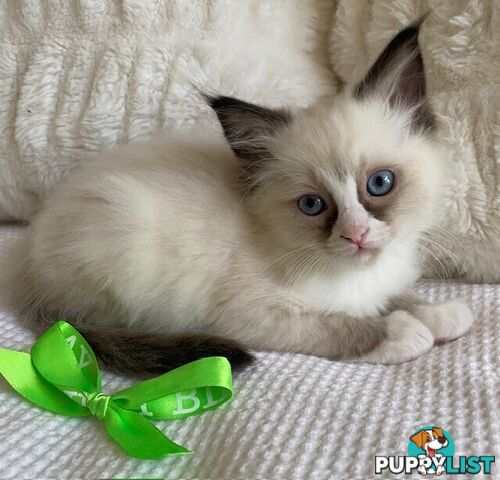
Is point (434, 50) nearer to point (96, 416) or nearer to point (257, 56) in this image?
point (257, 56)

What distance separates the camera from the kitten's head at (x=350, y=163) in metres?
1.03

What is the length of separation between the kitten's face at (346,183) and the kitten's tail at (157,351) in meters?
0.24

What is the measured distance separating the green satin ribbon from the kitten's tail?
2.2 inches

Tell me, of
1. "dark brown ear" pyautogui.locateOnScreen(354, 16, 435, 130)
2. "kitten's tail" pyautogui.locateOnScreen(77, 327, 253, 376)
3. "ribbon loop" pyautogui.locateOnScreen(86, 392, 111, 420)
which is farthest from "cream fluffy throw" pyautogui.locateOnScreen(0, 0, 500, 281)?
"ribbon loop" pyautogui.locateOnScreen(86, 392, 111, 420)

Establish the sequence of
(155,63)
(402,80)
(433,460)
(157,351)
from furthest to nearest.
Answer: (155,63)
(402,80)
(157,351)
(433,460)

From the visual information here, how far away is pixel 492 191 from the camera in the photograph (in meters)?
1.29

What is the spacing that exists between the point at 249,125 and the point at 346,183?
232 mm

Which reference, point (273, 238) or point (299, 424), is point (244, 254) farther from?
point (299, 424)

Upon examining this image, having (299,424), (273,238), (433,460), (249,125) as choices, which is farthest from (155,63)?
(433,460)

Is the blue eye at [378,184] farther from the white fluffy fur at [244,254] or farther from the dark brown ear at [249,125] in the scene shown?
the dark brown ear at [249,125]

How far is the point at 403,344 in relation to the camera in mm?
1021

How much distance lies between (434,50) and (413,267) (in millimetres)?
493

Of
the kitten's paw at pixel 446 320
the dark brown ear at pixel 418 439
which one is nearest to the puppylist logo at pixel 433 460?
the dark brown ear at pixel 418 439

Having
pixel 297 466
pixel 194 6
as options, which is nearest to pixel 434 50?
pixel 194 6
